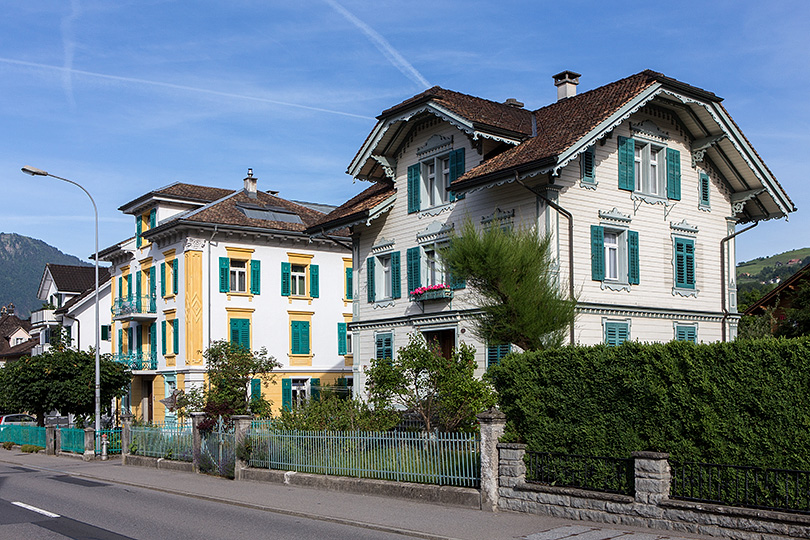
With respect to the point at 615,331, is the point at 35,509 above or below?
below

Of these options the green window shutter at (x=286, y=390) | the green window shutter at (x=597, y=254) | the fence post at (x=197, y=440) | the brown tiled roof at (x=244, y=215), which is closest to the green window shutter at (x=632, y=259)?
the green window shutter at (x=597, y=254)

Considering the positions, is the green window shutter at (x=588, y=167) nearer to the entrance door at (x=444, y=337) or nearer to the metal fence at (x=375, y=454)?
the entrance door at (x=444, y=337)

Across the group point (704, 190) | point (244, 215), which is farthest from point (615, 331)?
point (244, 215)

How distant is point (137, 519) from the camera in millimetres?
14281

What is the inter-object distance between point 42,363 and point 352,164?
15.7 m

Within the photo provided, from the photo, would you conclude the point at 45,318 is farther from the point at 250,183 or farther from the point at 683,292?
the point at 683,292

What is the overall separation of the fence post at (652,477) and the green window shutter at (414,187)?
1523 centimetres

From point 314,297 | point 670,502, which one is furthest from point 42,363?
point 670,502

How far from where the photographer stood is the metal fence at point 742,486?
1049cm

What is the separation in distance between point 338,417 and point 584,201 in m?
8.74

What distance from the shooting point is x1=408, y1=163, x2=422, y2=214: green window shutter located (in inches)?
1028

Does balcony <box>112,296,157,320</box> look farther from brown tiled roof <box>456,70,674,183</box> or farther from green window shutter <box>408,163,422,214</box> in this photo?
brown tiled roof <box>456,70,674,183</box>

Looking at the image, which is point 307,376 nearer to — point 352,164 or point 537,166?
point 352,164

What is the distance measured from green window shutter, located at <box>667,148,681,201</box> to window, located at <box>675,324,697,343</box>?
3750 millimetres
